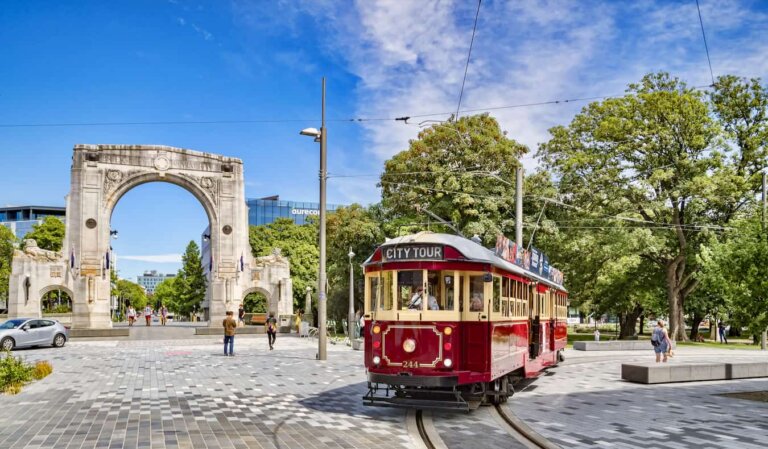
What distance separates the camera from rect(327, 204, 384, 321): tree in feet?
150

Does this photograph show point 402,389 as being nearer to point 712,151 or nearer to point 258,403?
point 258,403

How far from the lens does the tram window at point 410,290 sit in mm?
11820

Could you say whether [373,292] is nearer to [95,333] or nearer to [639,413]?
[639,413]

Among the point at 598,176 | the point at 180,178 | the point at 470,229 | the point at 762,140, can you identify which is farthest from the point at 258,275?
the point at 762,140

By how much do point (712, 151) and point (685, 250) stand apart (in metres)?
5.67

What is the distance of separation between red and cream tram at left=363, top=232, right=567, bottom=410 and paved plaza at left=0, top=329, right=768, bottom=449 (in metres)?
0.74

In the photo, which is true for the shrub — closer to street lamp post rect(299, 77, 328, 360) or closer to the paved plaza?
the paved plaza

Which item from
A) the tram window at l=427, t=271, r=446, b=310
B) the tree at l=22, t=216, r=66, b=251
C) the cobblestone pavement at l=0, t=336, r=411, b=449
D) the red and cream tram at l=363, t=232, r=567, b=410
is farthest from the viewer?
the tree at l=22, t=216, r=66, b=251

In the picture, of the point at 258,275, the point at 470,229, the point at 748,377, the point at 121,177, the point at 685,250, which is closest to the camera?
the point at 748,377

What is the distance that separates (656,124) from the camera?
36094 millimetres

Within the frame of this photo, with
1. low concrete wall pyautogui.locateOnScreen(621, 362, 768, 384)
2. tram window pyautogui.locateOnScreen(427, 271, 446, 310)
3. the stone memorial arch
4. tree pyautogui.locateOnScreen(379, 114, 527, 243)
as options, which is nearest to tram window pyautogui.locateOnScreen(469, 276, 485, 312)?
tram window pyautogui.locateOnScreen(427, 271, 446, 310)

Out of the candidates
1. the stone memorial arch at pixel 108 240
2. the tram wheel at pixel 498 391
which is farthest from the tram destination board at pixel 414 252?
the stone memorial arch at pixel 108 240

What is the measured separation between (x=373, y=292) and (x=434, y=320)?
1472 mm

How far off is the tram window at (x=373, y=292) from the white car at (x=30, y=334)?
20.4 meters
